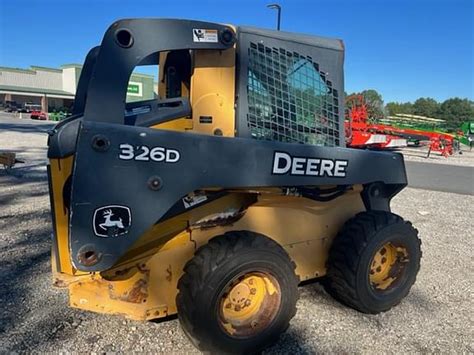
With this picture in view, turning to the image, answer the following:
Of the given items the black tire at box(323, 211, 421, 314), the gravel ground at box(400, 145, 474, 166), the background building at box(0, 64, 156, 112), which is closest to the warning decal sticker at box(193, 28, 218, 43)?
the black tire at box(323, 211, 421, 314)

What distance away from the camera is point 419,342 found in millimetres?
3188

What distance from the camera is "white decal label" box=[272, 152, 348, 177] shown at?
2799mm

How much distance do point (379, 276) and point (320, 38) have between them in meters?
2.16

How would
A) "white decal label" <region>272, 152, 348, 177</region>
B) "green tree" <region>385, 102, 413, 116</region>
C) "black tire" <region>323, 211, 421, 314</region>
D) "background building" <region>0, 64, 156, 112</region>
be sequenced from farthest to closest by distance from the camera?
"green tree" <region>385, 102, 413, 116</region>, "background building" <region>0, 64, 156, 112</region>, "black tire" <region>323, 211, 421, 314</region>, "white decal label" <region>272, 152, 348, 177</region>

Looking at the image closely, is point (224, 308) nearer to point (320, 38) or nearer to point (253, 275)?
point (253, 275)

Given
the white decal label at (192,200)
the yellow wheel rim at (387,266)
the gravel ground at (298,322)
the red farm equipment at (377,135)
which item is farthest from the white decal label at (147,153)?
the red farm equipment at (377,135)

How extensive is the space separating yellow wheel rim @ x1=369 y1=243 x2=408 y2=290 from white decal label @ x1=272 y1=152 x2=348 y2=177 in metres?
1.01

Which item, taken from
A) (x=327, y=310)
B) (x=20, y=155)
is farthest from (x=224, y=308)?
(x=20, y=155)

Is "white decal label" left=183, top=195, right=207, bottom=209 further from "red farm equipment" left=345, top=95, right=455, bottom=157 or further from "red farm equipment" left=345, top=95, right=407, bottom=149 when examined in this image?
"red farm equipment" left=345, top=95, right=407, bottom=149

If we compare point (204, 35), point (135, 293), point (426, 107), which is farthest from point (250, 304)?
point (426, 107)

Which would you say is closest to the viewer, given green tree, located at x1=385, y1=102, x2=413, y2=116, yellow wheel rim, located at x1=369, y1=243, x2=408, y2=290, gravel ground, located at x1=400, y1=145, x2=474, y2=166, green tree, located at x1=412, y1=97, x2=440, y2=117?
yellow wheel rim, located at x1=369, y1=243, x2=408, y2=290

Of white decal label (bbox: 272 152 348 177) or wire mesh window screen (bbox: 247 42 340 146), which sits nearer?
white decal label (bbox: 272 152 348 177)

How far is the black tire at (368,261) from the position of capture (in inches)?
132

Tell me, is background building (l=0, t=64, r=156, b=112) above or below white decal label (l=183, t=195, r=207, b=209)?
above
